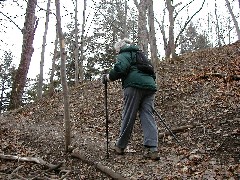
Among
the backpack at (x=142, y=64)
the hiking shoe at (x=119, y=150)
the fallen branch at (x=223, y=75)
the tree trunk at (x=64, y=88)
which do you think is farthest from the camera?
the fallen branch at (x=223, y=75)

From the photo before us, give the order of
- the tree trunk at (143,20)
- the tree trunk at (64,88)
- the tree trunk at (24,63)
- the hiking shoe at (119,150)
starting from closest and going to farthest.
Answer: the hiking shoe at (119,150) < the tree trunk at (64,88) < the tree trunk at (143,20) < the tree trunk at (24,63)

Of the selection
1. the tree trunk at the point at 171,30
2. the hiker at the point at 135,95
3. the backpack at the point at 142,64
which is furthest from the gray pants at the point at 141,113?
the tree trunk at the point at 171,30

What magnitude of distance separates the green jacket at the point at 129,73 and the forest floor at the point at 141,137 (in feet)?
4.24

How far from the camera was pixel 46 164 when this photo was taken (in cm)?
572

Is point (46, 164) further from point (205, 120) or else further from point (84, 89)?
point (84, 89)

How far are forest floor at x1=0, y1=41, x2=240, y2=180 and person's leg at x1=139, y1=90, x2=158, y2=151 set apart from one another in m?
0.33

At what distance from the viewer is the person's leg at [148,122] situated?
215 inches

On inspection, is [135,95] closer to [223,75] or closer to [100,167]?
[100,167]

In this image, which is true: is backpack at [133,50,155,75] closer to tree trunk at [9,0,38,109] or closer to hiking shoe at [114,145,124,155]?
hiking shoe at [114,145,124,155]

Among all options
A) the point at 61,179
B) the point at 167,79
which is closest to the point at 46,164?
the point at 61,179

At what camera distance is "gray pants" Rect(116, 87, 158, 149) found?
18.0 ft

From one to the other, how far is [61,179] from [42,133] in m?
3.60

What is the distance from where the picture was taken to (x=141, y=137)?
714 cm

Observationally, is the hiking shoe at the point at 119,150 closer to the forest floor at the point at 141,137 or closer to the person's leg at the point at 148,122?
the forest floor at the point at 141,137
